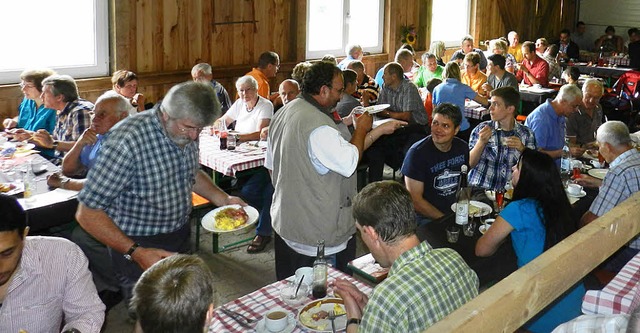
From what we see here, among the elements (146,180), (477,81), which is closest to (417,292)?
(146,180)

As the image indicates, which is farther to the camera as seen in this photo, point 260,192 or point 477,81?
point 477,81

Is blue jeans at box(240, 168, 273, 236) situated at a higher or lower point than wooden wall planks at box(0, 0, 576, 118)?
lower

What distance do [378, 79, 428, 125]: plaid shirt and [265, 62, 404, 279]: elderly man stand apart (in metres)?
3.68

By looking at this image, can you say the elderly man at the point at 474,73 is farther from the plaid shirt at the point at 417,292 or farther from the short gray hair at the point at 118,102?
the plaid shirt at the point at 417,292

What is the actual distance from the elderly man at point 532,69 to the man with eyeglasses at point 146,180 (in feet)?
27.6

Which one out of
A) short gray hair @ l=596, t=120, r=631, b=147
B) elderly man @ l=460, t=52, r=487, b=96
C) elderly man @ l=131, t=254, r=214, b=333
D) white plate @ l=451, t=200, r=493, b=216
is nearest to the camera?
elderly man @ l=131, t=254, r=214, b=333

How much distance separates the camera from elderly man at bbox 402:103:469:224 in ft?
14.5

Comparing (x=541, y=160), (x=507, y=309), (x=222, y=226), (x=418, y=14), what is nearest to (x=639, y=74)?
(x=418, y=14)

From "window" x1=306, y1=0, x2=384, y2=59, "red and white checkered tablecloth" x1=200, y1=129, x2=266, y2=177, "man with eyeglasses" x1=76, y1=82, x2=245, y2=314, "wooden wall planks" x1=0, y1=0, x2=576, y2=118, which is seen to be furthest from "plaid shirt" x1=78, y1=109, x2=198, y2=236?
"window" x1=306, y1=0, x2=384, y2=59

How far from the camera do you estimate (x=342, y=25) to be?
10328 mm

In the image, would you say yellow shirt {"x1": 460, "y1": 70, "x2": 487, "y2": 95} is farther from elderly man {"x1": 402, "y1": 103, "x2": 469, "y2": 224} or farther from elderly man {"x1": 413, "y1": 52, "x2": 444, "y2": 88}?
elderly man {"x1": 402, "y1": 103, "x2": 469, "y2": 224}

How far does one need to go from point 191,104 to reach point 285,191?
837mm

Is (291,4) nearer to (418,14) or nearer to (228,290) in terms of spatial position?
(418,14)

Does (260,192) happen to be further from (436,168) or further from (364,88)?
(364,88)
